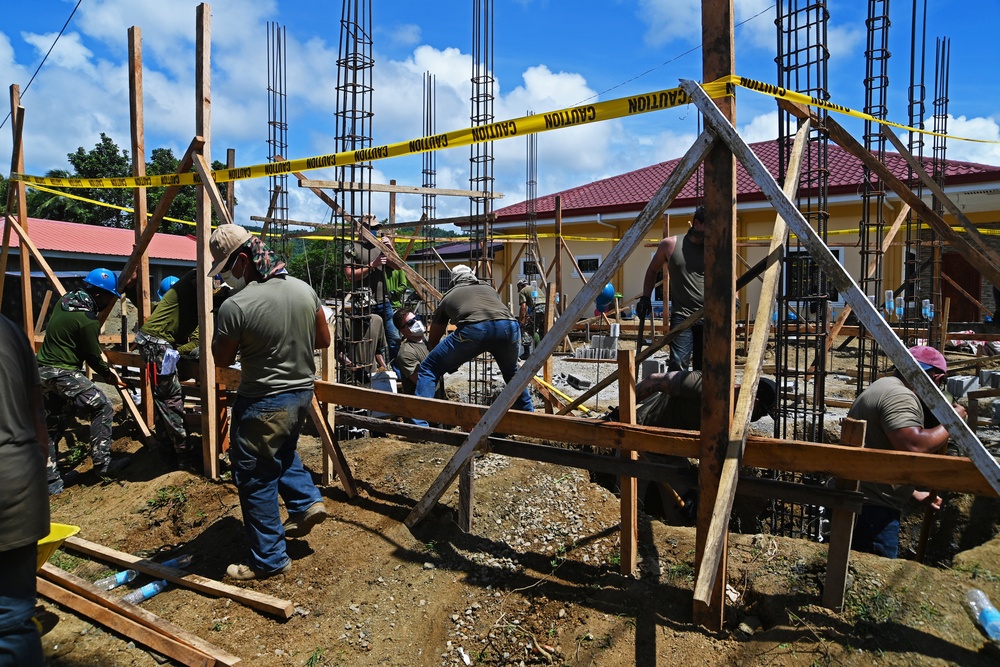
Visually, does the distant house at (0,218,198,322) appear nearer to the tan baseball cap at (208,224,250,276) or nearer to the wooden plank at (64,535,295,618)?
the wooden plank at (64,535,295,618)

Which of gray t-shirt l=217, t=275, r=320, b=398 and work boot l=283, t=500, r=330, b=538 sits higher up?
gray t-shirt l=217, t=275, r=320, b=398

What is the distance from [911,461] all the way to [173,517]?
16.5ft

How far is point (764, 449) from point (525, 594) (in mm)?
1550

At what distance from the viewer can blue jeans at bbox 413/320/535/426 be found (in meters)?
5.84

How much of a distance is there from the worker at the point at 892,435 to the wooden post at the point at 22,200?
8.34m

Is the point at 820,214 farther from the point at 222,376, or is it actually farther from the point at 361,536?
the point at 222,376

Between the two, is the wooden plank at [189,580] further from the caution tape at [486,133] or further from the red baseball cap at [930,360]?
the red baseball cap at [930,360]

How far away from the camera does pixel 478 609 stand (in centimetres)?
356

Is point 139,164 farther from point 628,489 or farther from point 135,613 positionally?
point 628,489

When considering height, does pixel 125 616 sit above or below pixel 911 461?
below

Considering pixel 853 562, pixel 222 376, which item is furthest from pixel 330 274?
pixel 853 562

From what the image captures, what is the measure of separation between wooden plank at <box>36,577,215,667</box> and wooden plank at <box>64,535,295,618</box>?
38 centimetres

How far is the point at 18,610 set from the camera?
2.48 metres

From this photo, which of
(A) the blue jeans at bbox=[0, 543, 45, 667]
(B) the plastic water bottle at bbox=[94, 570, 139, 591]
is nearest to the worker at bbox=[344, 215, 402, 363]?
(B) the plastic water bottle at bbox=[94, 570, 139, 591]
